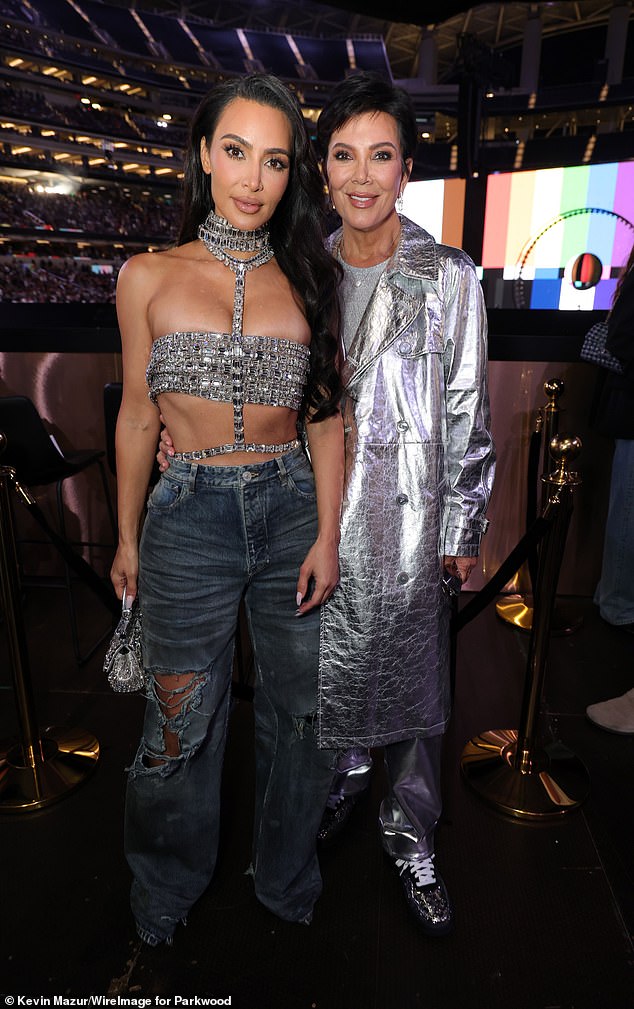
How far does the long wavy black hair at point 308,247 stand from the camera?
4.60 feet

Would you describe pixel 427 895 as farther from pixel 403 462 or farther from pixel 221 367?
pixel 221 367

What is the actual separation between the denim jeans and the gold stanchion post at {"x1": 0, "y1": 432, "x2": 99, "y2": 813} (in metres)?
2.33

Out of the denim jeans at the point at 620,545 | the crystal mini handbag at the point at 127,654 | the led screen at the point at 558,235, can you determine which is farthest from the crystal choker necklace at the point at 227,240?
the led screen at the point at 558,235

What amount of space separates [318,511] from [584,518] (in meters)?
2.53

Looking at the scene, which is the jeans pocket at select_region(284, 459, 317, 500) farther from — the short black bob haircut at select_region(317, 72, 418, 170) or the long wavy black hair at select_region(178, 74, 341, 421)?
the short black bob haircut at select_region(317, 72, 418, 170)

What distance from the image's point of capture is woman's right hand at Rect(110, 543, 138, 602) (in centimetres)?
148

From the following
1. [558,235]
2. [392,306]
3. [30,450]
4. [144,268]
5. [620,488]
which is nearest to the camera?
[144,268]

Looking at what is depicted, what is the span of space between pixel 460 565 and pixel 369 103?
1.04 meters

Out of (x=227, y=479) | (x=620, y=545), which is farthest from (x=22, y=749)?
(x=620, y=545)

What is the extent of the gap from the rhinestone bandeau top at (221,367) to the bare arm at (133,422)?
4cm

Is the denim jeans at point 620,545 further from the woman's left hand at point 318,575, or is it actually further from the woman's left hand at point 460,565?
the woman's left hand at point 318,575

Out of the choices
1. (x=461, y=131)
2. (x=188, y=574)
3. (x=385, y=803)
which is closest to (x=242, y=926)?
(x=385, y=803)

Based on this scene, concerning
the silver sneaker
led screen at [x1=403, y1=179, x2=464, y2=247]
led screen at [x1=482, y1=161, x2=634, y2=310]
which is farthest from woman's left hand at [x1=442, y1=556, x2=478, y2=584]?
led screen at [x1=403, y1=179, x2=464, y2=247]

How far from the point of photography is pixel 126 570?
1482 millimetres
